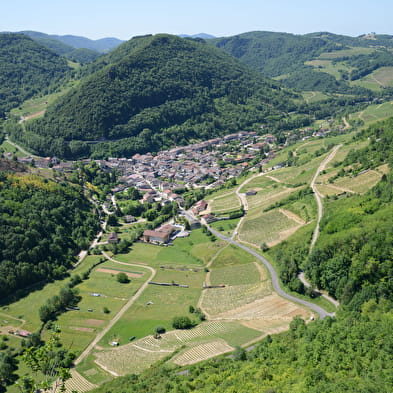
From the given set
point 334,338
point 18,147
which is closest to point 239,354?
point 334,338

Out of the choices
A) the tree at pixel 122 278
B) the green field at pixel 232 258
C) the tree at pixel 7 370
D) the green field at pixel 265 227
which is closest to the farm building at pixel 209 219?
the green field at pixel 265 227

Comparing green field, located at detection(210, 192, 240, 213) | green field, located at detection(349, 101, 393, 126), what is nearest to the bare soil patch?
green field, located at detection(210, 192, 240, 213)

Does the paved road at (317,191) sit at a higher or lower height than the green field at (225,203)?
higher

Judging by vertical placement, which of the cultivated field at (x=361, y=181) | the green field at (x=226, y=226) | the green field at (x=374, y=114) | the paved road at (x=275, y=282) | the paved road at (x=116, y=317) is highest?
the green field at (x=374, y=114)

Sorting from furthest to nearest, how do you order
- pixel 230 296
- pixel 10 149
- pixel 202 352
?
pixel 10 149 < pixel 230 296 < pixel 202 352

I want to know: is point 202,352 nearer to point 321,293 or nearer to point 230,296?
point 230,296

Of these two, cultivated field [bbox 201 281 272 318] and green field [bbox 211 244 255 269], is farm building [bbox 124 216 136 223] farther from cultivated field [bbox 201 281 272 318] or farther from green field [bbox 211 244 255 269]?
cultivated field [bbox 201 281 272 318]

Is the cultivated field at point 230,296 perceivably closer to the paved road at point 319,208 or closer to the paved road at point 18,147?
the paved road at point 319,208

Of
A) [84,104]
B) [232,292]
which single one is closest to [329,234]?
[232,292]
